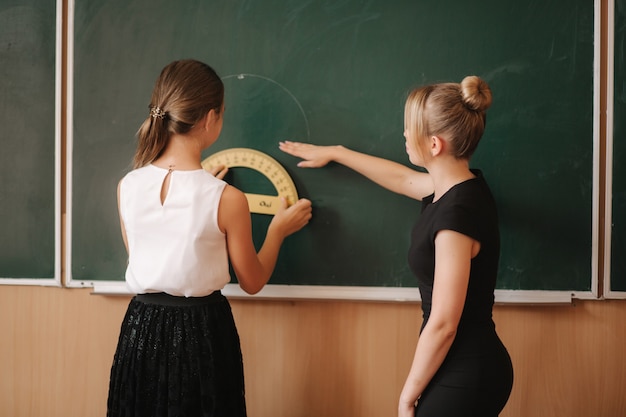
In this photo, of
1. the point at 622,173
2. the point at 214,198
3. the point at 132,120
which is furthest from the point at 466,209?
the point at 132,120

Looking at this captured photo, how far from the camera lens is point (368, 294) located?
189 centimetres

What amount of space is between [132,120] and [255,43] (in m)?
0.51

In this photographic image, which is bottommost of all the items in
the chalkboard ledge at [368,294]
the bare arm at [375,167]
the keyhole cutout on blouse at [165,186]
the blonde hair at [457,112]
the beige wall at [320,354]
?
the beige wall at [320,354]

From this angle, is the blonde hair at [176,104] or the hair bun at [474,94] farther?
the blonde hair at [176,104]

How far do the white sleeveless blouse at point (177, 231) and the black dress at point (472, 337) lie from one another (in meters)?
0.54

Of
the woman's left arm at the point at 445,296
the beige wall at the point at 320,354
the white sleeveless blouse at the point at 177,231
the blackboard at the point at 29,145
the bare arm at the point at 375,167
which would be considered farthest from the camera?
the blackboard at the point at 29,145

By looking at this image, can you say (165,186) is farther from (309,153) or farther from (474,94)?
(474,94)

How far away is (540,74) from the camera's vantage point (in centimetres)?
182

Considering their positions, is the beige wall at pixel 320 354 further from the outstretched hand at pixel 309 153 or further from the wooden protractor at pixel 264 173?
the outstretched hand at pixel 309 153

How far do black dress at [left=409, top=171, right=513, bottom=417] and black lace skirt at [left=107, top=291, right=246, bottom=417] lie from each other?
54 centimetres

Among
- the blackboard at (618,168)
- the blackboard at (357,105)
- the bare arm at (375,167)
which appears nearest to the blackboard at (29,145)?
the blackboard at (357,105)

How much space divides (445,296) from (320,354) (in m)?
0.82

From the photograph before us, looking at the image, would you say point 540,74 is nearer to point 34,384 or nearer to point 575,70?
point 575,70

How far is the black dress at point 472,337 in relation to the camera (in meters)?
1.29
